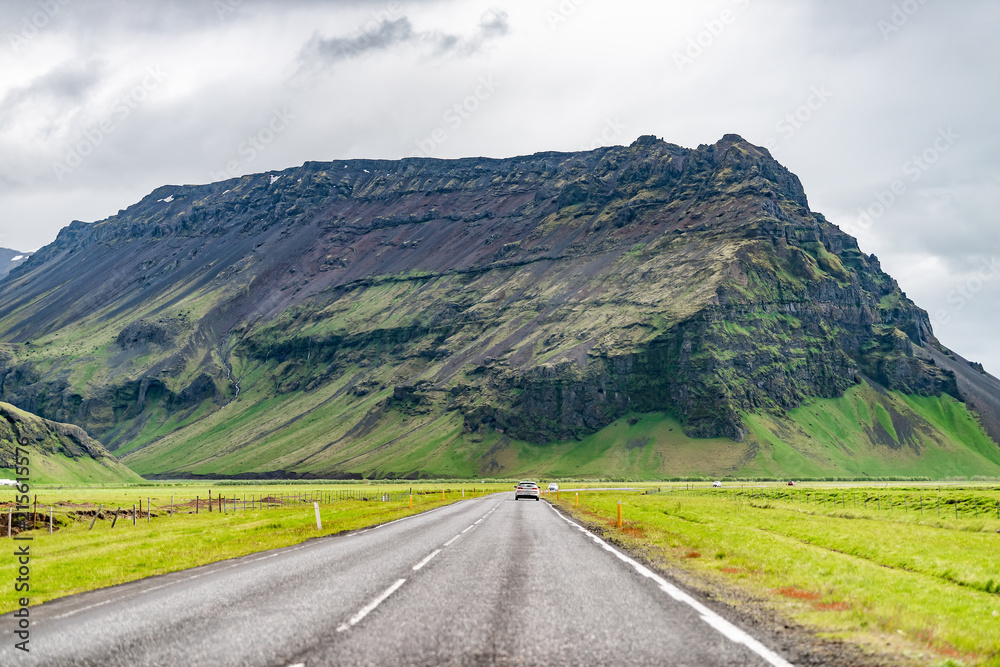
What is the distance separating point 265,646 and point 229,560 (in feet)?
45.4

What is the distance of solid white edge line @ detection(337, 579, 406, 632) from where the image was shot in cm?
1166

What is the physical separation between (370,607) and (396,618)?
3.62ft

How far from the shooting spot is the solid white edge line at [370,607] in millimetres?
11656

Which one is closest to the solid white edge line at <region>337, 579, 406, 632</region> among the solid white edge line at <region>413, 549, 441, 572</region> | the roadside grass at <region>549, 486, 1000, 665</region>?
the solid white edge line at <region>413, 549, 441, 572</region>

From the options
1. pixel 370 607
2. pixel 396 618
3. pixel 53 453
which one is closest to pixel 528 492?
pixel 370 607

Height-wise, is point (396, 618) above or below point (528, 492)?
above

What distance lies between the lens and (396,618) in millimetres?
12156

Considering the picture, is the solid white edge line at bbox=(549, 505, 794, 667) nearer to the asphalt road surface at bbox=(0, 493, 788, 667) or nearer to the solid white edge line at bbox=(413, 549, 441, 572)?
the asphalt road surface at bbox=(0, 493, 788, 667)

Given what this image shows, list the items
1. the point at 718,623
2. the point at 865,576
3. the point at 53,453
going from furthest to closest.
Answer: the point at 53,453
the point at 865,576
the point at 718,623

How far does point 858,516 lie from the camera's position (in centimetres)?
4847

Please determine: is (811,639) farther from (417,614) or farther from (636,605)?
(417,614)

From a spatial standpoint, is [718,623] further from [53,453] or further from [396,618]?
[53,453]

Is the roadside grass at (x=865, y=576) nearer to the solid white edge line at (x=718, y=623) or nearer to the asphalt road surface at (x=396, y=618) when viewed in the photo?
the solid white edge line at (x=718, y=623)

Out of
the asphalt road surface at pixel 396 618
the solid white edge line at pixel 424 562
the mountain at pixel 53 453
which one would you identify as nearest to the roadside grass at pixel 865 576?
the asphalt road surface at pixel 396 618
